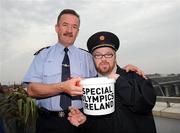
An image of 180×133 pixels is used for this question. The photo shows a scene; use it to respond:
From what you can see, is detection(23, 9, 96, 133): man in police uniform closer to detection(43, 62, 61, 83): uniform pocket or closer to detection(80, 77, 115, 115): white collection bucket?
detection(43, 62, 61, 83): uniform pocket

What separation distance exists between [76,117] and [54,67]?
1.44ft

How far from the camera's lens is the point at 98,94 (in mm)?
1681

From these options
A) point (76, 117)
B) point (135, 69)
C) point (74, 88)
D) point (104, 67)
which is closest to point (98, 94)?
point (74, 88)

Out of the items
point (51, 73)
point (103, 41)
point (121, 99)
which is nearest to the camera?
point (121, 99)

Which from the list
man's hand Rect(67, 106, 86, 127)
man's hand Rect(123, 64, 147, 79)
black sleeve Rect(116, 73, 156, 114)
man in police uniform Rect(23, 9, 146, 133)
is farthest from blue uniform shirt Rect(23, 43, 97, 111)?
black sleeve Rect(116, 73, 156, 114)

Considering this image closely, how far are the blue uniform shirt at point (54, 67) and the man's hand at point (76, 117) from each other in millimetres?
141

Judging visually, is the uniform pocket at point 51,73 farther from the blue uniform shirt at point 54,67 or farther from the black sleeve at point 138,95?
the black sleeve at point 138,95

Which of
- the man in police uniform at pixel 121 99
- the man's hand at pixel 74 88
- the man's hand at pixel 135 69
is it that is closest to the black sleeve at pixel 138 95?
the man in police uniform at pixel 121 99

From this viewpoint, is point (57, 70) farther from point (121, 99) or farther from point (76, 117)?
point (121, 99)

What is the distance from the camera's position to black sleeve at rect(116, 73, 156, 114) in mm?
1812

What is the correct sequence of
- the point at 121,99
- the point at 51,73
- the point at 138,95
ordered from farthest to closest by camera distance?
the point at 51,73 → the point at 121,99 → the point at 138,95

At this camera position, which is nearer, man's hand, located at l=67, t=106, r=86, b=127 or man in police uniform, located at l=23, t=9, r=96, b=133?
man's hand, located at l=67, t=106, r=86, b=127

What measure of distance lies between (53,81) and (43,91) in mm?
194

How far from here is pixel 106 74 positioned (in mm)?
1963
